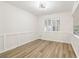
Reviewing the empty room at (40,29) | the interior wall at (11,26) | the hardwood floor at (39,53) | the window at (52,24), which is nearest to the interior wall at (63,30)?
the empty room at (40,29)

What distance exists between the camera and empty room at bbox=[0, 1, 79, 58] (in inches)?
141

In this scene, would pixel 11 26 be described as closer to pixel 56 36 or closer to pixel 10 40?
pixel 10 40

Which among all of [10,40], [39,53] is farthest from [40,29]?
[39,53]

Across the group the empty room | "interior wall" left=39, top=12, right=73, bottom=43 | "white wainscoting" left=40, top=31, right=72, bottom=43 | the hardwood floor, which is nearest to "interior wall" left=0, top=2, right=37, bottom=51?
the empty room

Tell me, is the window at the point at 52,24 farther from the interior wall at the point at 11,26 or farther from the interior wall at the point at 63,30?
the interior wall at the point at 11,26

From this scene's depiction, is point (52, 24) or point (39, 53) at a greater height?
point (52, 24)

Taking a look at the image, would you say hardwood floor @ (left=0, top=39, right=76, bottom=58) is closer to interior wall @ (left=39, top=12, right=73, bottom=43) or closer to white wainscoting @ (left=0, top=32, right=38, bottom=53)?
white wainscoting @ (left=0, top=32, right=38, bottom=53)

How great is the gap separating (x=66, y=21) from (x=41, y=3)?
3.47 m

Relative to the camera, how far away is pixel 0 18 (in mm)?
3525

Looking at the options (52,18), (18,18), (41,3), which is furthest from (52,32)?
(41,3)

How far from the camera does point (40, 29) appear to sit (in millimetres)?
7582

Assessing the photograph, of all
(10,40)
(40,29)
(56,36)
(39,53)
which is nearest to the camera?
(39,53)

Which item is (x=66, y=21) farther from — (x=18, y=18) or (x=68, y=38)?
(x=18, y=18)

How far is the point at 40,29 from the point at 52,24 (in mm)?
1281
